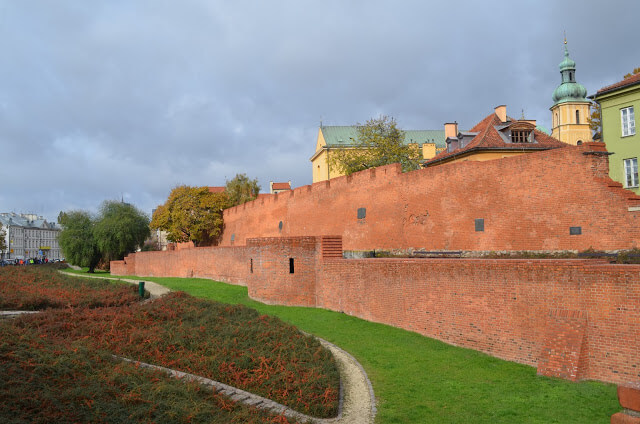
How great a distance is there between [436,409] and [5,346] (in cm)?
806

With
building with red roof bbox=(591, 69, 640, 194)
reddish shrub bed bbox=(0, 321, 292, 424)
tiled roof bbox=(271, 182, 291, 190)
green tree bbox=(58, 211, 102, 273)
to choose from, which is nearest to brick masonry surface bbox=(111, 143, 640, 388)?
reddish shrub bed bbox=(0, 321, 292, 424)

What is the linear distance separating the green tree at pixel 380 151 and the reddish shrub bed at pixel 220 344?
75.6ft

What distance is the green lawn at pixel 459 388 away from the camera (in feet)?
28.5

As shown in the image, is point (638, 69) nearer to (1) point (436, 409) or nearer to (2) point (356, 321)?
(2) point (356, 321)

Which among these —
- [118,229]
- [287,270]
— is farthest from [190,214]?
[287,270]

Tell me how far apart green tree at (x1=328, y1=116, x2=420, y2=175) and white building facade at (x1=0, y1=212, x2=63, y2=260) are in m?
79.7

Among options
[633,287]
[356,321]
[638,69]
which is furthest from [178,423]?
[638,69]

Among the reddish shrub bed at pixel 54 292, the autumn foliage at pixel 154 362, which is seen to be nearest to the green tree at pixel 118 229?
the reddish shrub bed at pixel 54 292

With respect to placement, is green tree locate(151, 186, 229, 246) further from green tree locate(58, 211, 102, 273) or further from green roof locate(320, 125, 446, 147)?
green roof locate(320, 125, 446, 147)

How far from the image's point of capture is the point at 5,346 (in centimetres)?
906

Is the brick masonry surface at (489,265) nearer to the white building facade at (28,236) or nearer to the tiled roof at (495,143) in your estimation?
the tiled roof at (495,143)

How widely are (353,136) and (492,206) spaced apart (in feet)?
147

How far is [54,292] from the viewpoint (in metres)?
19.6

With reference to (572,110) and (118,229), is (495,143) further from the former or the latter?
(572,110)
